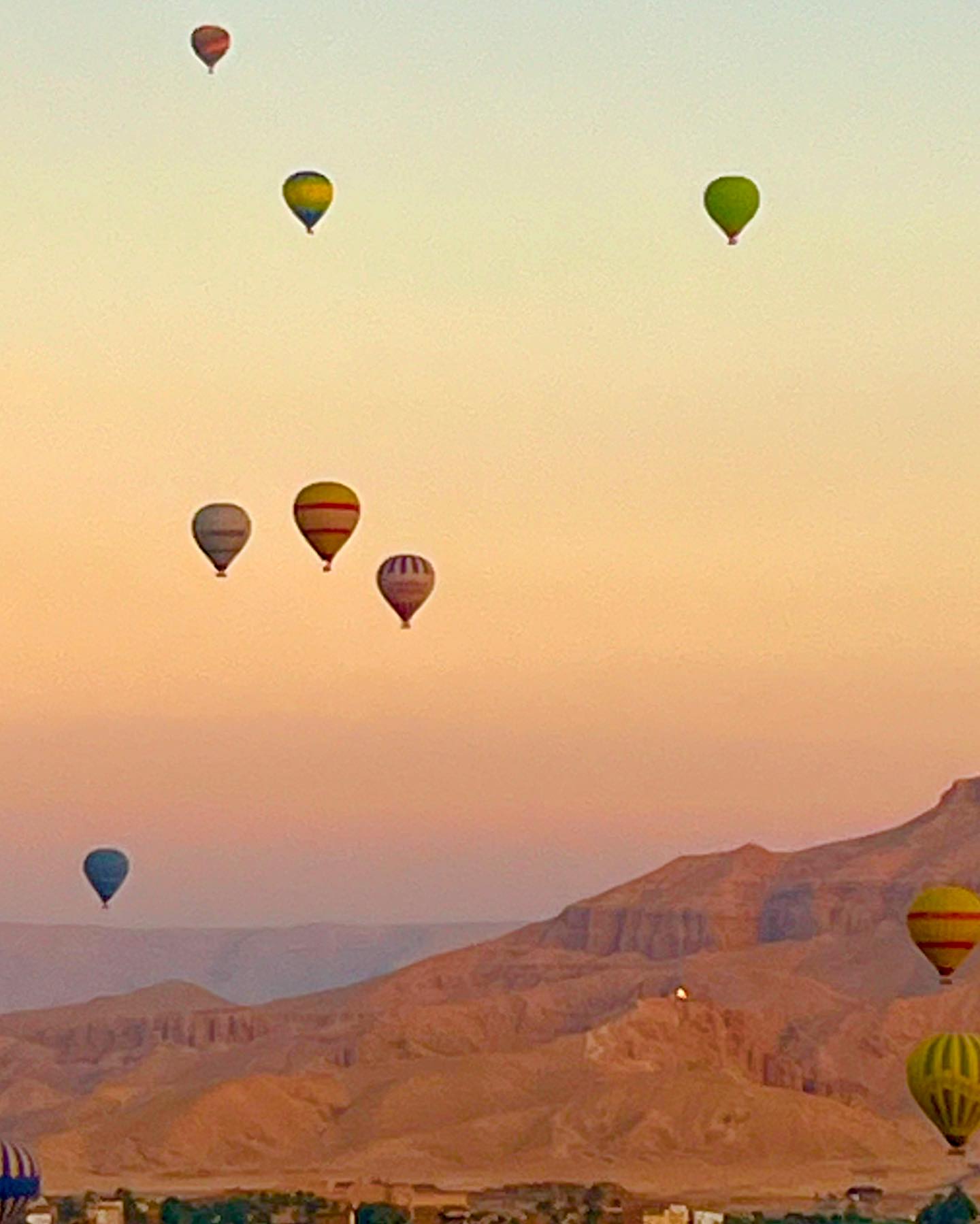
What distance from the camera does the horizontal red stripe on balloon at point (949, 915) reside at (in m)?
95.8

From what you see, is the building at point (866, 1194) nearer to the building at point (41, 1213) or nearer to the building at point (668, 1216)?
the building at point (668, 1216)

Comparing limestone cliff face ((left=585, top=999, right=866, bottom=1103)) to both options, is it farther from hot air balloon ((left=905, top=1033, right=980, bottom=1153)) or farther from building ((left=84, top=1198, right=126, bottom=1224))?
hot air balloon ((left=905, top=1033, right=980, bottom=1153))

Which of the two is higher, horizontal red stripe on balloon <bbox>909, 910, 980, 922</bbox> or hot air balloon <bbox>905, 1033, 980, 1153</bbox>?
horizontal red stripe on balloon <bbox>909, 910, 980, 922</bbox>

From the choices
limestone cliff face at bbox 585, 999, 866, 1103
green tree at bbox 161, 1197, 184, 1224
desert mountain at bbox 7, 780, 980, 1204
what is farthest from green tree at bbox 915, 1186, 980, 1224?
limestone cliff face at bbox 585, 999, 866, 1103

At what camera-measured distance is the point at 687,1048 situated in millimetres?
190375

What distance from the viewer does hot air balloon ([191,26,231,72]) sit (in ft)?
328

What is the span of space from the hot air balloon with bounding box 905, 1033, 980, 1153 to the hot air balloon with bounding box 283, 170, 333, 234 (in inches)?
1022

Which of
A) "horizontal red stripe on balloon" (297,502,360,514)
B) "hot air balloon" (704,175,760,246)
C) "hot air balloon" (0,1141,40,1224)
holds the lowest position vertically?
"hot air balloon" (0,1141,40,1224)

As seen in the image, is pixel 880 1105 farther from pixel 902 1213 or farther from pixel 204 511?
pixel 204 511

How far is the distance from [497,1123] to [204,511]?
255ft

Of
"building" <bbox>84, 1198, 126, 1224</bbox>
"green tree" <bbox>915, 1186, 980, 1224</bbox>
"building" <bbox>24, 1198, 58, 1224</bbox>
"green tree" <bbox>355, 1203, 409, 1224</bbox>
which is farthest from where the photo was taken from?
"green tree" <bbox>915, 1186, 980, 1224</bbox>

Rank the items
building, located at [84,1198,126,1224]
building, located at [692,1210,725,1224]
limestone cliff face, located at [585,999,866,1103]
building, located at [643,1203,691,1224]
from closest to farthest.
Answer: building, located at [643,1203,691,1224] < building, located at [84,1198,126,1224] < building, located at [692,1210,725,1224] < limestone cliff face, located at [585,999,866,1103]

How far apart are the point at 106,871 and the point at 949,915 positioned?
3545 cm

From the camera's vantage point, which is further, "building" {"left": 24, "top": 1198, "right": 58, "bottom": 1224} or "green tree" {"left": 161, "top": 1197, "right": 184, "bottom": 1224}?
"green tree" {"left": 161, "top": 1197, "right": 184, "bottom": 1224}
